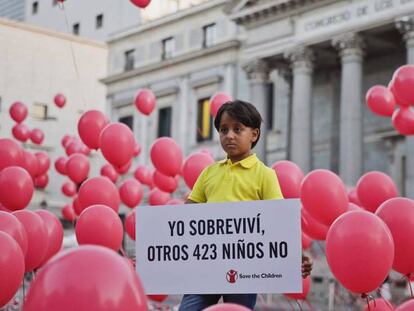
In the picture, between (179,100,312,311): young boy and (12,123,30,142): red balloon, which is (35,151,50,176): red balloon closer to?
(12,123,30,142): red balloon

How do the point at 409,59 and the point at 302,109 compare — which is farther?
the point at 302,109

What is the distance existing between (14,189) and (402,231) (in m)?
5.14

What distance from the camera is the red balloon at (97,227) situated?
7.73 m

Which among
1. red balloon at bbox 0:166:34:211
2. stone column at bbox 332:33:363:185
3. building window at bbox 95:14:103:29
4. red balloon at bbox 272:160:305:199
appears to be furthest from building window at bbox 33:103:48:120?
red balloon at bbox 272:160:305:199

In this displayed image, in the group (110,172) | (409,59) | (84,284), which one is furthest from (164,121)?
(84,284)

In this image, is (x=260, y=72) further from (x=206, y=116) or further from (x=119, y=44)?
(x=119, y=44)

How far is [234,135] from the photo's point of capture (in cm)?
462

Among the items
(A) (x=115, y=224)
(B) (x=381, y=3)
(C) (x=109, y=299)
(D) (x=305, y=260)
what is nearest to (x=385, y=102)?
(A) (x=115, y=224)

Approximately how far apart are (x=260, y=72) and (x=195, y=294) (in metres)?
28.2

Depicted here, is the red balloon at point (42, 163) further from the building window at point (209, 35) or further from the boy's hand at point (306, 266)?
the building window at point (209, 35)

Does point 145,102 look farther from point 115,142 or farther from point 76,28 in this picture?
point 76,28

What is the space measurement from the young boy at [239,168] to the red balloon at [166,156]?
7857 millimetres

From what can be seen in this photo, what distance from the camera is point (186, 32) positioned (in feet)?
125

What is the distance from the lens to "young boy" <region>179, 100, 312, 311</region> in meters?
4.61
